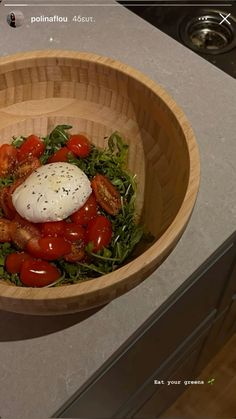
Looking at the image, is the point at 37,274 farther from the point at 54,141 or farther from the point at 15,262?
the point at 54,141

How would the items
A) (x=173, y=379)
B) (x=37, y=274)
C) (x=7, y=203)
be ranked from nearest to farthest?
(x=37, y=274) < (x=7, y=203) < (x=173, y=379)

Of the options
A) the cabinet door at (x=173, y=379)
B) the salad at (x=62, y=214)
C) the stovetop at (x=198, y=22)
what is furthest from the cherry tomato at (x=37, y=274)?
the stovetop at (x=198, y=22)

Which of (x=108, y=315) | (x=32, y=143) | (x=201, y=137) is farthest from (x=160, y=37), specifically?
(x=108, y=315)

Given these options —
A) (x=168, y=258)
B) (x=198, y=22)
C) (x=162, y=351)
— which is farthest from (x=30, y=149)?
(x=198, y=22)

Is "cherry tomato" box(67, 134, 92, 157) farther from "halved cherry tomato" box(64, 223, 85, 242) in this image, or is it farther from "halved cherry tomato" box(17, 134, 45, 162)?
"halved cherry tomato" box(64, 223, 85, 242)

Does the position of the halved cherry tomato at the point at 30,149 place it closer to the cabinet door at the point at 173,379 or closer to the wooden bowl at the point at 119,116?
the wooden bowl at the point at 119,116

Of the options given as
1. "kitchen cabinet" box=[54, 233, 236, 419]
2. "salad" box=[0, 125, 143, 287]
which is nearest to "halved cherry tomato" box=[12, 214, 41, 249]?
"salad" box=[0, 125, 143, 287]
